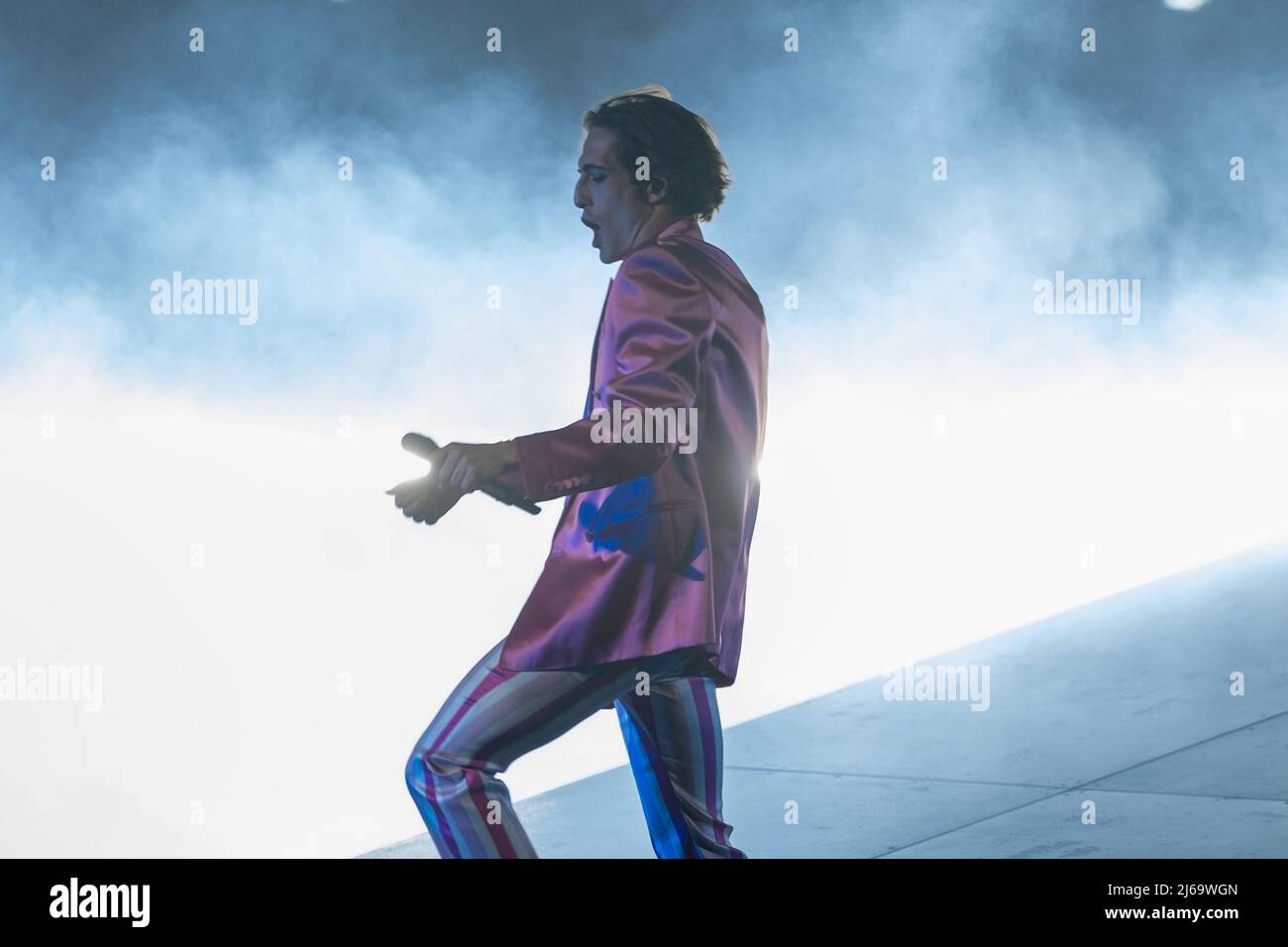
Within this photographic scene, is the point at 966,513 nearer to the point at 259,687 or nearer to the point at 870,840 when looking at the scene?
the point at 870,840

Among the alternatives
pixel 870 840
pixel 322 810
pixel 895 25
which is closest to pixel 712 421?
pixel 870 840

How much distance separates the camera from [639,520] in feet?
9.30

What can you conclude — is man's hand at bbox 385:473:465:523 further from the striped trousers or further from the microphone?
the striped trousers

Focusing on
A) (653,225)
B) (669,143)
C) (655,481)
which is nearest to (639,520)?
(655,481)

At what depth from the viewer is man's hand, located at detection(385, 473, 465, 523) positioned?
2.59 metres

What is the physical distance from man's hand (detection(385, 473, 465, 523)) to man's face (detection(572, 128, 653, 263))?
0.67 m

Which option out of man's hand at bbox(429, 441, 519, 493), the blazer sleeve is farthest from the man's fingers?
the blazer sleeve

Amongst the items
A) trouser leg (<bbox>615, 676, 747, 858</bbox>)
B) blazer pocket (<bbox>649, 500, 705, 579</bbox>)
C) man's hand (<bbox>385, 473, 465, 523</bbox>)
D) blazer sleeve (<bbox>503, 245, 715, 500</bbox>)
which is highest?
blazer sleeve (<bbox>503, 245, 715, 500</bbox>)

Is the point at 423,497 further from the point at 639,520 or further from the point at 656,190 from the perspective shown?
the point at 656,190

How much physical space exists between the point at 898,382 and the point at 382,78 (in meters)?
2.13

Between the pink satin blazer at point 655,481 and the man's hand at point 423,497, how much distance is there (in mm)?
122

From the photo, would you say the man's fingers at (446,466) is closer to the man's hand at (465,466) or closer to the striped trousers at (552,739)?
the man's hand at (465,466)

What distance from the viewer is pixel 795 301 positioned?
5953 millimetres

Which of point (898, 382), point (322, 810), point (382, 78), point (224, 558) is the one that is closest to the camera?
point (322, 810)
